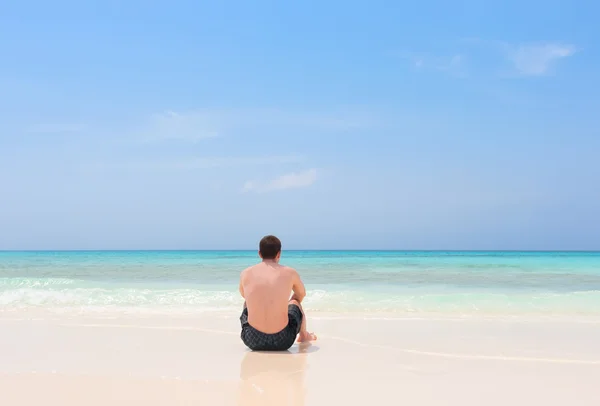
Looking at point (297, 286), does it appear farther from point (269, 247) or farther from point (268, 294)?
point (269, 247)

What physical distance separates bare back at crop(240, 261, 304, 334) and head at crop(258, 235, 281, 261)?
79 mm

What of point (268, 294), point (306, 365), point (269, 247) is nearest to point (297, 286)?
point (268, 294)

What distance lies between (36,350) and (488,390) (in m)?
4.23

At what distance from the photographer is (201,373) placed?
409cm

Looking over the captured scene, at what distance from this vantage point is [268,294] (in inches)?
195

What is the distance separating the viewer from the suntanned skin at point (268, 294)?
16.3 feet

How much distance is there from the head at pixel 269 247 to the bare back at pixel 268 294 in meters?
0.08

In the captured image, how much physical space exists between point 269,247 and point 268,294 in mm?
463

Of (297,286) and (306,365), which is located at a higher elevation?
(297,286)

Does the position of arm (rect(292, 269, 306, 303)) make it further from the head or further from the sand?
the sand

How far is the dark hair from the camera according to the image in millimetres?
5074

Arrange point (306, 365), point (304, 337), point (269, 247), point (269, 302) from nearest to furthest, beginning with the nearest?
point (306, 365) → point (269, 302) → point (269, 247) → point (304, 337)

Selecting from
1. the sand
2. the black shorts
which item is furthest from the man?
the sand

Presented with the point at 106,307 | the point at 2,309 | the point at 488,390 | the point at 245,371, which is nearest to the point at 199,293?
the point at 106,307
